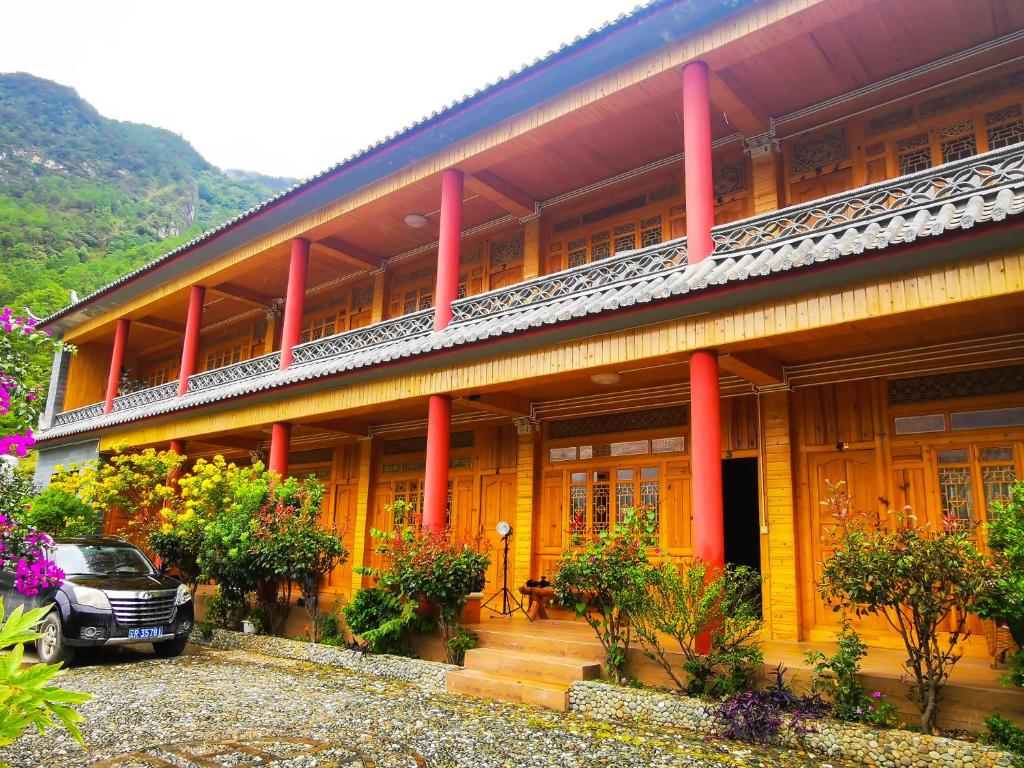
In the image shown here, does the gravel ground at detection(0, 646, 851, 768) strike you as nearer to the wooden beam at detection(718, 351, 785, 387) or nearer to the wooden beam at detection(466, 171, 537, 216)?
the wooden beam at detection(718, 351, 785, 387)

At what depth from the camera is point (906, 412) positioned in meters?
8.60

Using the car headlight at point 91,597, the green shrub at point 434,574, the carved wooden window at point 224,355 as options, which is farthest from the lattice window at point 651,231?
the carved wooden window at point 224,355

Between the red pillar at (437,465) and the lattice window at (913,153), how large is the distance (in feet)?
21.7

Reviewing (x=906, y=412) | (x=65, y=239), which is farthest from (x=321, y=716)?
(x=65, y=239)

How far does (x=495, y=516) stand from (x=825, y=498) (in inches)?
218

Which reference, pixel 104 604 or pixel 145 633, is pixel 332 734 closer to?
pixel 145 633

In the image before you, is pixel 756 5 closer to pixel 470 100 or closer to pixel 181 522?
pixel 470 100

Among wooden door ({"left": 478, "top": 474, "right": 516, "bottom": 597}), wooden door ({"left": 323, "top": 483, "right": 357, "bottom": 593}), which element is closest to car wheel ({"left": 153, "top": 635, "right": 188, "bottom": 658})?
wooden door ({"left": 478, "top": 474, "right": 516, "bottom": 597})

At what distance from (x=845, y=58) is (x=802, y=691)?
7.32 meters

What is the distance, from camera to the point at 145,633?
9086mm

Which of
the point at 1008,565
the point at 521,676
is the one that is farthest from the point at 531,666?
the point at 1008,565

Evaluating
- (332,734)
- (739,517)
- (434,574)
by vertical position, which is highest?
(739,517)

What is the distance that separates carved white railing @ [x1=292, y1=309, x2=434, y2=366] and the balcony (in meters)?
0.02

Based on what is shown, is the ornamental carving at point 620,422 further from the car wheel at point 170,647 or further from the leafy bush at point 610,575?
the car wheel at point 170,647
